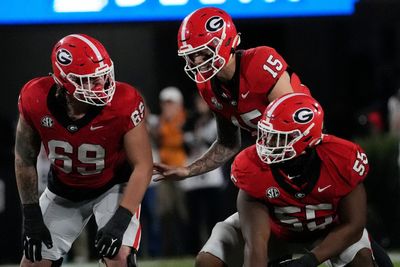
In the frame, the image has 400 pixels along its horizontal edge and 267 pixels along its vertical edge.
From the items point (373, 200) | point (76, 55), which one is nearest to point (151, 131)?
point (373, 200)

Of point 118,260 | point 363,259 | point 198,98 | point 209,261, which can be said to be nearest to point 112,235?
point 118,260

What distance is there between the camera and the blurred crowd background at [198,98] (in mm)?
8844

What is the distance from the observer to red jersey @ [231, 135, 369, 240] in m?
5.02

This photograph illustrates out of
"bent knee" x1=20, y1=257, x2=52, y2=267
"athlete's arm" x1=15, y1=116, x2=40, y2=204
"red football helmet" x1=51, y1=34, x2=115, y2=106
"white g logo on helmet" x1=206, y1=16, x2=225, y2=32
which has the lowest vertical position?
"bent knee" x1=20, y1=257, x2=52, y2=267

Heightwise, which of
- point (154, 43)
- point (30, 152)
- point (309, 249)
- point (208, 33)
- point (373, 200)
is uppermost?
point (208, 33)

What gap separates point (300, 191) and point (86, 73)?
1102mm

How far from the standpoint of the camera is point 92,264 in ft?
27.3

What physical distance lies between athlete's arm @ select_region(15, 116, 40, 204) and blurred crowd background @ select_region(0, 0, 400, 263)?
2.92 m

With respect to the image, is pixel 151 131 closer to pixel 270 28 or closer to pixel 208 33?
pixel 270 28

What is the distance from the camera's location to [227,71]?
18.2ft

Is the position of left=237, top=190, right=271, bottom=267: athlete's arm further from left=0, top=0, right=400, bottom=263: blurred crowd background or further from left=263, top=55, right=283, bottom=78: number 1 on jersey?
left=0, top=0, right=400, bottom=263: blurred crowd background

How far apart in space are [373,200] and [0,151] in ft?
10.3

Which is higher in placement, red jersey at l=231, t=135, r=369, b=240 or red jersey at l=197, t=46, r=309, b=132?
red jersey at l=197, t=46, r=309, b=132

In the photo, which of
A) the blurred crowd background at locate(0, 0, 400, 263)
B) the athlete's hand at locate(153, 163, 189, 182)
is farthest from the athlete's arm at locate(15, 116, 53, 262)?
the blurred crowd background at locate(0, 0, 400, 263)
